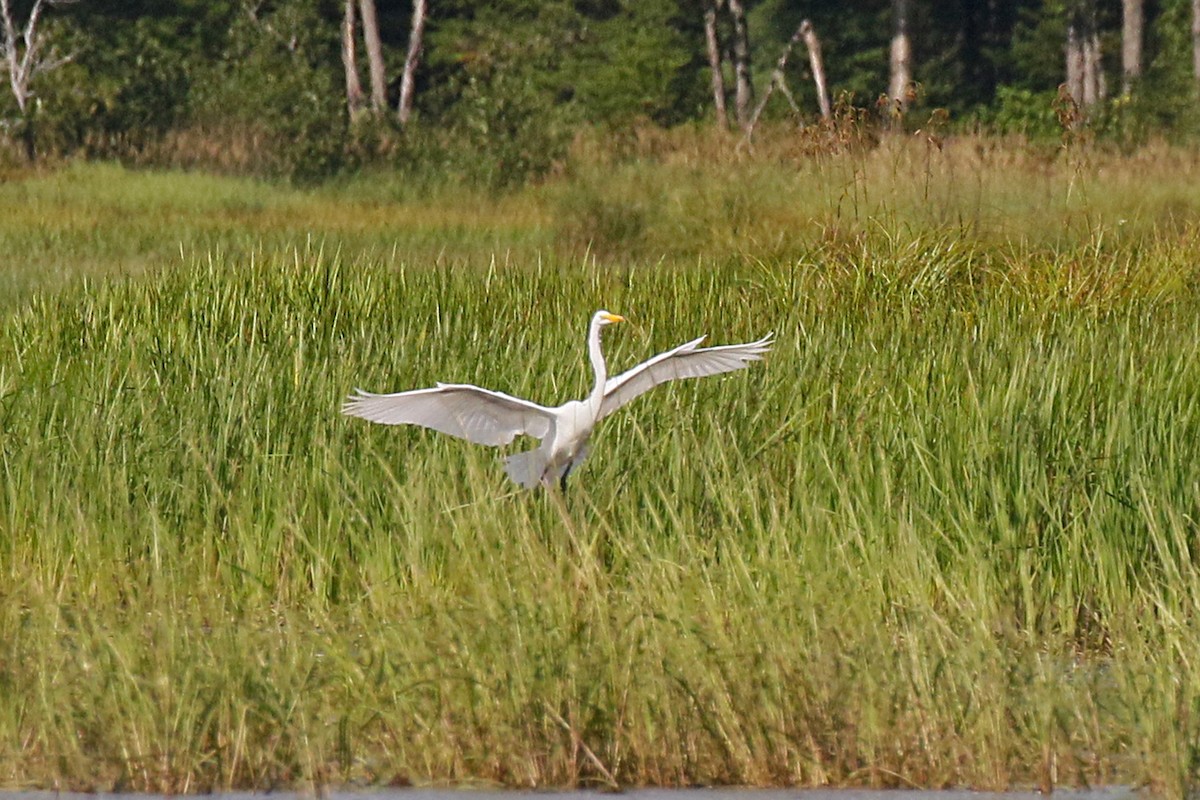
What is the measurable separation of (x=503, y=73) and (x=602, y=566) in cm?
2452

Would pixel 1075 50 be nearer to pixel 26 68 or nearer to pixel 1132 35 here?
pixel 1132 35

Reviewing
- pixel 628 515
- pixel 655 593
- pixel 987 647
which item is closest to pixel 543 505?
pixel 628 515

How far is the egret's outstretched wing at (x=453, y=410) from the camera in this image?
13.8 ft

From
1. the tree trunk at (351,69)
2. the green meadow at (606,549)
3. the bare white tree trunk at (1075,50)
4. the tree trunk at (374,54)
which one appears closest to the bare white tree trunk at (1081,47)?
the bare white tree trunk at (1075,50)

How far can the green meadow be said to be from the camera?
11.5 feet

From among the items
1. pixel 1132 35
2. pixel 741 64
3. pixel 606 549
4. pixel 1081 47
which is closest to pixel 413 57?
pixel 741 64

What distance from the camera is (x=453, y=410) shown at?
4.29m

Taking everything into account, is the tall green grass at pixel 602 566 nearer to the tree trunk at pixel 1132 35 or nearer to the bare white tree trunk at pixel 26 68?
the bare white tree trunk at pixel 26 68

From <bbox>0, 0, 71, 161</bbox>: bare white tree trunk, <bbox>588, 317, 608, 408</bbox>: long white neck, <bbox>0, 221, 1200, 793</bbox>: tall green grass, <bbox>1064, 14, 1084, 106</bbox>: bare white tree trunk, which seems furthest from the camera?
<bbox>1064, 14, 1084, 106</bbox>: bare white tree trunk

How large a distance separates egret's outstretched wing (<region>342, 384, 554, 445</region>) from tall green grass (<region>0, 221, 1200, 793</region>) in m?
0.18

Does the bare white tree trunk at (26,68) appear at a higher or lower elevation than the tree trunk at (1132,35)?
higher

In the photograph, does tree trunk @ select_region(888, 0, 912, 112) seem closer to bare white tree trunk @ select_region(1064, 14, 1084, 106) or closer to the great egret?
bare white tree trunk @ select_region(1064, 14, 1084, 106)

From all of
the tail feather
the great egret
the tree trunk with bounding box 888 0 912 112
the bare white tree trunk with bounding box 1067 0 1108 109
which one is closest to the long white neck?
the great egret

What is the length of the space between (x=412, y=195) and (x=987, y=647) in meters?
18.6
